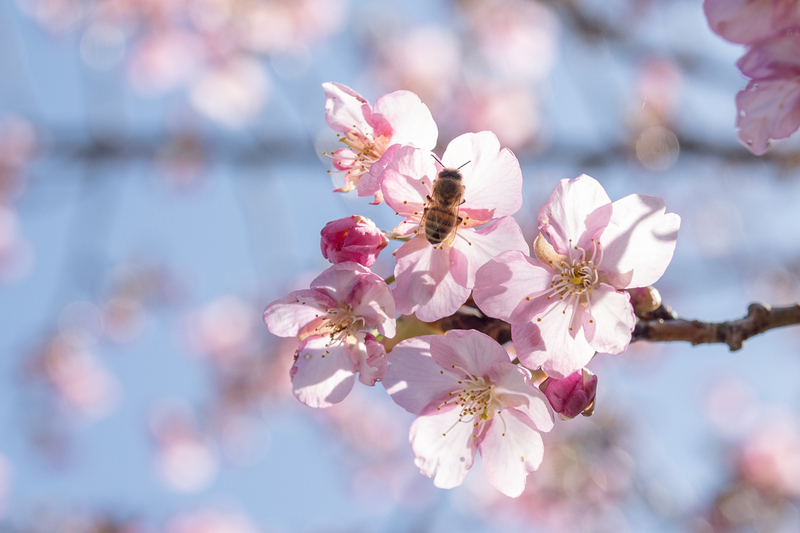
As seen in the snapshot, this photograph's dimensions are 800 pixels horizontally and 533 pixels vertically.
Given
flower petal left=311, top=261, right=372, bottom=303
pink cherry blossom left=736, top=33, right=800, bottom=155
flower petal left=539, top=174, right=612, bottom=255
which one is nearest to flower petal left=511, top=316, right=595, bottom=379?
flower petal left=539, top=174, right=612, bottom=255

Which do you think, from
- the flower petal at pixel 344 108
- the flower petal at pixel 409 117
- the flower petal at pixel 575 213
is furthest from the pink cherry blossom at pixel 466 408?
the flower petal at pixel 344 108

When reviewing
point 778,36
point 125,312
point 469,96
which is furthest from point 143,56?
point 778,36

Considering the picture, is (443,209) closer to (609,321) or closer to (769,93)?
(609,321)

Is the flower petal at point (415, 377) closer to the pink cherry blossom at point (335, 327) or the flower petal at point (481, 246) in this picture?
the pink cherry blossom at point (335, 327)

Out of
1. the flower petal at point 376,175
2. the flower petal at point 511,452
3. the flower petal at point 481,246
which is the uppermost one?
the flower petal at point 376,175

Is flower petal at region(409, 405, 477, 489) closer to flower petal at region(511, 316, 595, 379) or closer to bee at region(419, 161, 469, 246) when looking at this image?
flower petal at region(511, 316, 595, 379)
